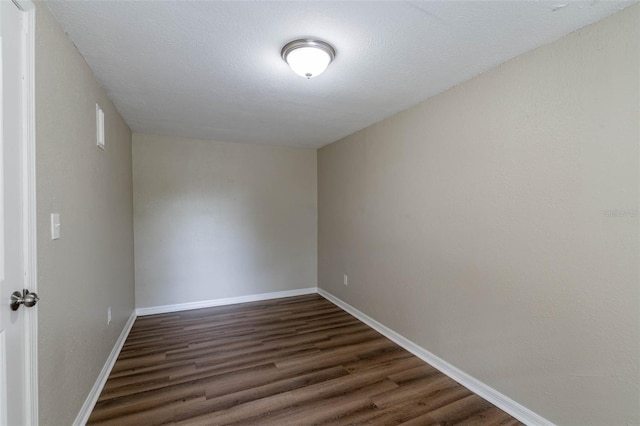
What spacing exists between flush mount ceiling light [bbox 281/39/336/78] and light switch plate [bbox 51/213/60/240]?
148 cm

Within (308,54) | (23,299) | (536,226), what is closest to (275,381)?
(23,299)

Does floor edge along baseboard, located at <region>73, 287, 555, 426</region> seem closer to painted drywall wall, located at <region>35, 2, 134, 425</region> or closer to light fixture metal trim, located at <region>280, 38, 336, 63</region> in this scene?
painted drywall wall, located at <region>35, 2, 134, 425</region>

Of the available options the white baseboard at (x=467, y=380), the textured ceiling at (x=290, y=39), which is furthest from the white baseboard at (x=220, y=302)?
the textured ceiling at (x=290, y=39)

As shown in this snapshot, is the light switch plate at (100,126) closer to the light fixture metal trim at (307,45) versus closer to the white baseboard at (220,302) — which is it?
the light fixture metal trim at (307,45)

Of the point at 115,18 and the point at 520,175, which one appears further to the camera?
the point at 520,175

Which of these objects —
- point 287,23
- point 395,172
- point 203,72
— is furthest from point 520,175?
point 203,72

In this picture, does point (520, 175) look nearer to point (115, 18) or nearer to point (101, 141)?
point (115, 18)

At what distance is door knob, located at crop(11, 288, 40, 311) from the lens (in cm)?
105

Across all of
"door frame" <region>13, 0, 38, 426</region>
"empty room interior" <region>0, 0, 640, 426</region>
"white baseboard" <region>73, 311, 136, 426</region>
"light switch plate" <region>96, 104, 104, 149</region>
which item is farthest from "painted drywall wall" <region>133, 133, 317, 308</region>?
"door frame" <region>13, 0, 38, 426</region>

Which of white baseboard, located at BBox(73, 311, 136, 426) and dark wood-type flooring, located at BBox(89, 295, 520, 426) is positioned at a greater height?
white baseboard, located at BBox(73, 311, 136, 426)

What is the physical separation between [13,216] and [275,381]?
1.85 m

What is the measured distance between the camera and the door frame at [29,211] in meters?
1.12

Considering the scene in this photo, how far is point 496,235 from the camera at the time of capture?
6.19 feet

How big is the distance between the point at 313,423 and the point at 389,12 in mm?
2321
